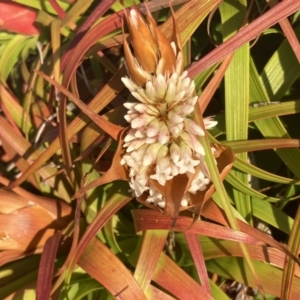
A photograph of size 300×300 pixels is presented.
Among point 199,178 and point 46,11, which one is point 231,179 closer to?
point 199,178

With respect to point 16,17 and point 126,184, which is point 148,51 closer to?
point 126,184

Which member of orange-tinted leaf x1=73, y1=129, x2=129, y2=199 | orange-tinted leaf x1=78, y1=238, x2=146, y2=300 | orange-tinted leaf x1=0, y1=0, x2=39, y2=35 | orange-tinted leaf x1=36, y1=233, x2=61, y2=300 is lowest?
orange-tinted leaf x1=36, y1=233, x2=61, y2=300

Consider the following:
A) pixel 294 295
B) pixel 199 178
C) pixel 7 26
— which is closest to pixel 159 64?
pixel 199 178

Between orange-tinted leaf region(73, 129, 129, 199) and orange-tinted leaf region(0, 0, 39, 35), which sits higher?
orange-tinted leaf region(0, 0, 39, 35)

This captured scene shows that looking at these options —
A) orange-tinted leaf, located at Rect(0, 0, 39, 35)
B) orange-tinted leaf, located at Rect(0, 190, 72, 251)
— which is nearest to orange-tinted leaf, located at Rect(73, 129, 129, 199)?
orange-tinted leaf, located at Rect(0, 190, 72, 251)

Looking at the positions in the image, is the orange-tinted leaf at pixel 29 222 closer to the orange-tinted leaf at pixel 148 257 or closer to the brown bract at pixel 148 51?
the orange-tinted leaf at pixel 148 257

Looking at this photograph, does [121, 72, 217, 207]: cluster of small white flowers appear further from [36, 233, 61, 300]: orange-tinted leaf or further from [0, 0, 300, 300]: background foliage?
[36, 233, 61, 300]: orange-tinted leaf

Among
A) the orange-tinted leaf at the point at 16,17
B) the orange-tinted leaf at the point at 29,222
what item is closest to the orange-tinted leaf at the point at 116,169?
the orange-tinted leaf at the point at 29,222
